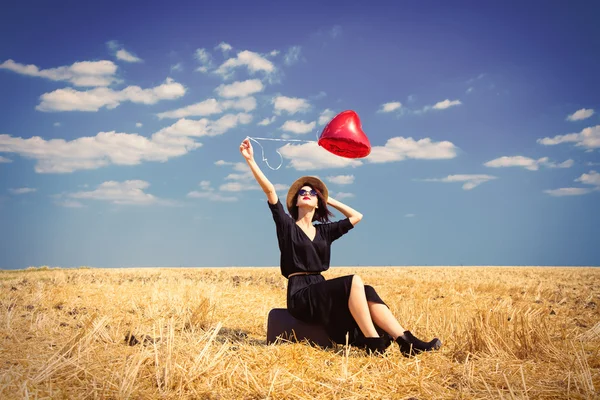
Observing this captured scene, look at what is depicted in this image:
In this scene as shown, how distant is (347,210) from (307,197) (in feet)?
1.99

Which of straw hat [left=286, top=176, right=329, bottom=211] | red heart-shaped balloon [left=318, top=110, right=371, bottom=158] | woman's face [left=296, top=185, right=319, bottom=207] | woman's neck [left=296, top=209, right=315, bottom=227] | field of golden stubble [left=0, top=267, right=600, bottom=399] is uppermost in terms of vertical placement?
red heart-shaped balloon [left=318, top=110, right=371, bottom=158]

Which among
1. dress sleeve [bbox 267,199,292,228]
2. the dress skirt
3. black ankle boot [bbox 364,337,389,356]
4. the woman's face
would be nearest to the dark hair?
the woman's face

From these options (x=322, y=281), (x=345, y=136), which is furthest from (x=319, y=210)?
(x=322, y=281)

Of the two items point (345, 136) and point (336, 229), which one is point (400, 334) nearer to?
point (336, 229)

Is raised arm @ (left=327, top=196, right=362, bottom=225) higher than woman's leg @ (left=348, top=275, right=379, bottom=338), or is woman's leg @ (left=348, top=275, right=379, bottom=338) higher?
raised arm @ (left=327, top=196, right=362, bottom=225)

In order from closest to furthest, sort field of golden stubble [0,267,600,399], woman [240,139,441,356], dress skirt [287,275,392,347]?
1. field of golden stubble [0,267,600,399]
2. woman [240,139,441,356]
3. dress skirt [287,275,392,347]

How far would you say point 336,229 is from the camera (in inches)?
232

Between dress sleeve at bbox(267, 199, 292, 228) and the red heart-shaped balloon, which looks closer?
dress sleeve at bbox(267, 199, 292, 228)

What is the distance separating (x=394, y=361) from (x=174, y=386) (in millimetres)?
2013

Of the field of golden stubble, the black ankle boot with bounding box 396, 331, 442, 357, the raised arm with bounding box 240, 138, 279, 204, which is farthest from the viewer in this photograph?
the raised arm with bounding box 240, 138, 279, 204

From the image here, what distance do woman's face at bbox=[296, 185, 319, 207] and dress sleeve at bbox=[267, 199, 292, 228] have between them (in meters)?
0.31

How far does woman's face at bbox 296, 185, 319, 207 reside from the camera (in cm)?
586

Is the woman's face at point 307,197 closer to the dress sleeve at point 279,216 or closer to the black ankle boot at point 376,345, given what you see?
the dress sleeve at point 279,216

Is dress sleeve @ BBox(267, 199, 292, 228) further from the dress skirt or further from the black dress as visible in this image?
the dress skirt
